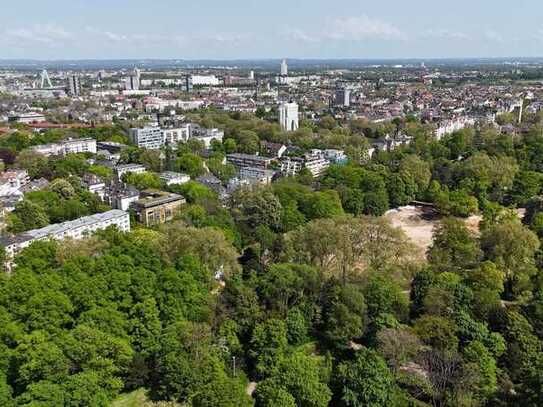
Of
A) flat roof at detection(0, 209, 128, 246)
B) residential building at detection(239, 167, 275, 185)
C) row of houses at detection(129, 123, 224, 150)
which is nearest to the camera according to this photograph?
flat roof at detection(0, 209, 128, 246)

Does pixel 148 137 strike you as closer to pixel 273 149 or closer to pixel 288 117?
pixel 273 149

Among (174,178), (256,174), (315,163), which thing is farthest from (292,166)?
(174,178)

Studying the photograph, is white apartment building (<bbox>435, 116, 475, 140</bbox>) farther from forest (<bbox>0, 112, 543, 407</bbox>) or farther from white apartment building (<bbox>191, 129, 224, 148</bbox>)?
forest (<bbox>0, 112, 543, 407</bbox>)

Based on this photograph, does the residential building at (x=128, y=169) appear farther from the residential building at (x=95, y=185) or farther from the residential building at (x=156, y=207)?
the residential building at (x=156, y=207)

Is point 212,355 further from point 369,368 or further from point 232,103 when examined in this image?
point 232,103

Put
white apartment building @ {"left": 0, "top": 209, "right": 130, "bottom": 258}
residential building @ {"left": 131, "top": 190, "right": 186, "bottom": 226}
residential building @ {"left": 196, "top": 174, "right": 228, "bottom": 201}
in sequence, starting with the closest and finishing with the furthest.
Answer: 1. white apartment building @ {"left": 0, "top": 209, "right": 130, "bottom": 258}
2. residential building @ {"left": 131, "top": 190, "right": 186, "bottom": 226}
3. residential building @ {"left": 196, "top": 174, "right": 228, "bottom": 201}

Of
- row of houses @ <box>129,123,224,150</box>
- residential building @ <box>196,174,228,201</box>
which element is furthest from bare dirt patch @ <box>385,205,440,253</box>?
row of houses @ <box>129,123,224,150</box>

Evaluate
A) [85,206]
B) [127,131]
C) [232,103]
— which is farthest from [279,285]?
[232,103]
